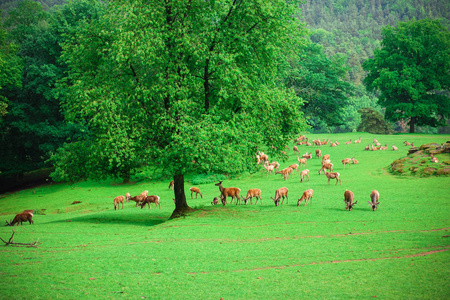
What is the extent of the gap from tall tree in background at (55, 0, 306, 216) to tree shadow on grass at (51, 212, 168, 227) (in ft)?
5.77

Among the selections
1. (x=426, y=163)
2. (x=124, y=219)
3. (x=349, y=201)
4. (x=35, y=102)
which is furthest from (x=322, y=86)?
(x=124, y=219)

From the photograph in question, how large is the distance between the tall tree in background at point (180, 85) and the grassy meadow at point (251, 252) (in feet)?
11.6

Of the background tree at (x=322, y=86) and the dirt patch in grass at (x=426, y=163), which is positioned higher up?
the background tree at (x=322, y=86)

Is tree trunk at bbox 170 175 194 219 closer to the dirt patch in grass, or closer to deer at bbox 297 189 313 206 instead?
deer at bbox 297 189 313 206

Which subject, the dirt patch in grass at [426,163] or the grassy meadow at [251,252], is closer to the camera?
the grassy meadow at [251,252]

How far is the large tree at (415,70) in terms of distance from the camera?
211 feet

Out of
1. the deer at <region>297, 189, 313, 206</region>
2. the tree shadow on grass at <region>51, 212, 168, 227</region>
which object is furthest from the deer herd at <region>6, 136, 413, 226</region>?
the tree shadow on grass at <region>51, 212, 168, 227</region>

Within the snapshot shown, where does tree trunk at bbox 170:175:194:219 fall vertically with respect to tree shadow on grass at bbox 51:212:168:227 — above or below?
above

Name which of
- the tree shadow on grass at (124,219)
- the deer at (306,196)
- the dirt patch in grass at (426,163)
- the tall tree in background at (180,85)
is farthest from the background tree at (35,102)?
the dirt patch in grass at (426,163)

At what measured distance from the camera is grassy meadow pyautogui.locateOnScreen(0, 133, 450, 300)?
10.8m

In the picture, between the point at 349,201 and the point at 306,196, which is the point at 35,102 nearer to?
the point at 306,196

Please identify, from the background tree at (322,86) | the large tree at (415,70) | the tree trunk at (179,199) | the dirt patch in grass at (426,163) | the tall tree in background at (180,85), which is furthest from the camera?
the background tree at (322,86)

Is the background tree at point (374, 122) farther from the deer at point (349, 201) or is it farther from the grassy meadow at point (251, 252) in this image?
the deer at point (349, 201)

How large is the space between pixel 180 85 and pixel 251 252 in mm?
11573
